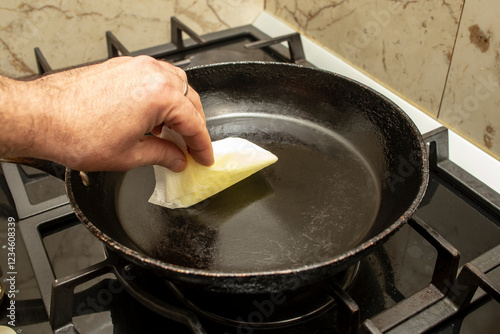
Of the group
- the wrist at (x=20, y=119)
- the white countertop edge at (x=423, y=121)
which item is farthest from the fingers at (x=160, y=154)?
the white countertop edge at (x=423, y=121)

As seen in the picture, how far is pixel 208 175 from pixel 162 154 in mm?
94

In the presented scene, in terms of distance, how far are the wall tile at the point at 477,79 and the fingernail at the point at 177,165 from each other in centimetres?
50

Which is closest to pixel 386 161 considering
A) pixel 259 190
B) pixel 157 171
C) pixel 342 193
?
pixel 342 193

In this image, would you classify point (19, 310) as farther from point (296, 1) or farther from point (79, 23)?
point (296, 1)

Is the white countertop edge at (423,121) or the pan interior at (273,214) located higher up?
the white countertop edge at (423,121)

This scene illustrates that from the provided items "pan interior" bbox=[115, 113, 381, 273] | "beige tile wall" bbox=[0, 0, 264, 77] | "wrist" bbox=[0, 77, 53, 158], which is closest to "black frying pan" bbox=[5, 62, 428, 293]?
"pan interior" bbox=[115, 113, 381, 273]

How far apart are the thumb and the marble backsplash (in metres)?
0.50

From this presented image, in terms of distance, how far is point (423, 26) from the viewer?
2.72 feet

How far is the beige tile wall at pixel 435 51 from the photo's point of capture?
Answer: 2.43 feet

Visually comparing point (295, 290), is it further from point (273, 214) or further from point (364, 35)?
point (364, 35)

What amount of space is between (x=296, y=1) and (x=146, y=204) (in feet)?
2.27

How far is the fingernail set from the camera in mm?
666

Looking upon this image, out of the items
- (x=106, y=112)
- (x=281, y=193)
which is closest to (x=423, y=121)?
(x=281, y=193)

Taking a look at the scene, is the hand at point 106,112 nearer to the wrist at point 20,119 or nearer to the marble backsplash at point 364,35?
the wrist at point 20,119
